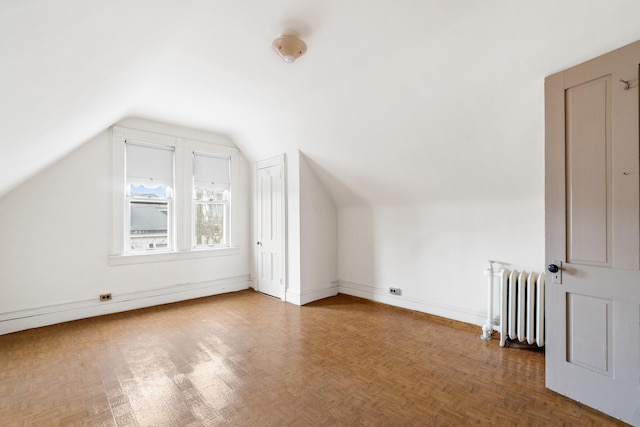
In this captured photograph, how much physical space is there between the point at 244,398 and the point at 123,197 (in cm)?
354

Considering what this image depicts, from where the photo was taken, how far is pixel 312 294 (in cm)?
480

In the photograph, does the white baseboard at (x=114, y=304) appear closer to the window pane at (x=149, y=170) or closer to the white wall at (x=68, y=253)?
the white wall at (x=68, y=253)

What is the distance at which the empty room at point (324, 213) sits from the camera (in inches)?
77.4

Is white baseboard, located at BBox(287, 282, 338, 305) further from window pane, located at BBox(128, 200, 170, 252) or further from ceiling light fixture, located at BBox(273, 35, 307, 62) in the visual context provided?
ceiling light fixture, located at BBox(273, 35, 307, 62)

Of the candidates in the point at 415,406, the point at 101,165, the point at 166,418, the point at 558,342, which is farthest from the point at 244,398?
the point at 101,165

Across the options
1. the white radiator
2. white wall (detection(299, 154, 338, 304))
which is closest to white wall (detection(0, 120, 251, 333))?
white wall (detection(299, 154, 338, 304))

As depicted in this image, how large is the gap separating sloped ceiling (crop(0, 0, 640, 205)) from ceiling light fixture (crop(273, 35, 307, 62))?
2.9 inches

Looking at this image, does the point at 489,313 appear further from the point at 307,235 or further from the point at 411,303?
the point at 307,235

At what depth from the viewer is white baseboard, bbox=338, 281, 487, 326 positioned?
3633mm

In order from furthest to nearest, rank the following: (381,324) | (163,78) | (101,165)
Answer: (101,165) < (381,324) < (163,78)

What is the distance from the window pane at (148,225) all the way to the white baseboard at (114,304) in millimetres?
703

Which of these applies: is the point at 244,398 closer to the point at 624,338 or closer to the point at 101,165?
the point at 624,338

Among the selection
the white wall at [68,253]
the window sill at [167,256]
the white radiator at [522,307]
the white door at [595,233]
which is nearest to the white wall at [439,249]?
the white radiator at [522,307]

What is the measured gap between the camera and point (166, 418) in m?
2.02
